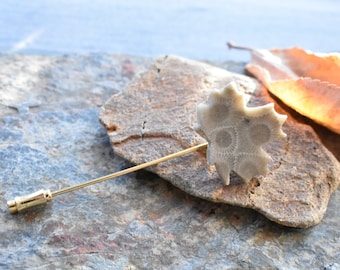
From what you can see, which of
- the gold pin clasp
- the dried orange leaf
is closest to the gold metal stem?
the gold pin clasp

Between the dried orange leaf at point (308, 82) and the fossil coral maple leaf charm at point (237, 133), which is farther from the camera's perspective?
the dried orange leaf at point (308, 82)

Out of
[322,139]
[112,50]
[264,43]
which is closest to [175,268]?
[322,139]

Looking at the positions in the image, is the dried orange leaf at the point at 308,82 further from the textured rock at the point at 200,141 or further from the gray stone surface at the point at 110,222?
the gray stone surface at the point at 110,222

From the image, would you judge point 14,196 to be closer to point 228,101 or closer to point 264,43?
point 228,101

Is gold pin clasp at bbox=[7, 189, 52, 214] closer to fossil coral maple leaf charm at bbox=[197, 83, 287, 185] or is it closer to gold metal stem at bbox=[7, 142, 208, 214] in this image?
gold metal stem at bbox=[7, 142, 208, 214]

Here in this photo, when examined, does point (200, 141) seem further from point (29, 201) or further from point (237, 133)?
point (29, 201)

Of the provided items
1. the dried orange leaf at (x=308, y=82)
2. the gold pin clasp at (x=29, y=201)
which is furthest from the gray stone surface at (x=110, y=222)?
the dried orange leaf at (x=308, y=82)
